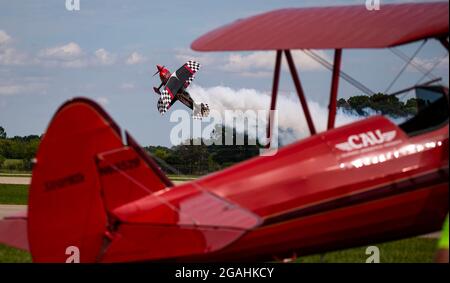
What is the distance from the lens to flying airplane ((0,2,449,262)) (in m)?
6.46

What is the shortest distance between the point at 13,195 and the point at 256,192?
19.8m

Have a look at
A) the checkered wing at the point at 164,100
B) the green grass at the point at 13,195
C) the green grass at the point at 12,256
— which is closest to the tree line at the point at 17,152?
the checkered wing at the point at 164,100

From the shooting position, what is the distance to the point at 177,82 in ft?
127

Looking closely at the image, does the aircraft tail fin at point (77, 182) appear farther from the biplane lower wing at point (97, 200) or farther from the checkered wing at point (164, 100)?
the checkered wing at point (164, 100)

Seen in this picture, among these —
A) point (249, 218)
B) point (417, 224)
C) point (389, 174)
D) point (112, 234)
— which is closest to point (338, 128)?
point (389, 174)

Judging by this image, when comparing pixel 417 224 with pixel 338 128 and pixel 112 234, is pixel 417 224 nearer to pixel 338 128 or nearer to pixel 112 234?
pixel 338 128

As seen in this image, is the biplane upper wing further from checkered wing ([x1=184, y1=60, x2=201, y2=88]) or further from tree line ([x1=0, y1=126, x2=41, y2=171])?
tree line ([x1=0, y1=126, x2=41, y2=171])

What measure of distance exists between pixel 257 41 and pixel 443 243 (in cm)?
286

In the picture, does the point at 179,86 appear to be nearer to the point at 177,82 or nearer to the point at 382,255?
the point at 177,82

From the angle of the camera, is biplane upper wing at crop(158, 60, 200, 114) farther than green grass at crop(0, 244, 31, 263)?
Yes

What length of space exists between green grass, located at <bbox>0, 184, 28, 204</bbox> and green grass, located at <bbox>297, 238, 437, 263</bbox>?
1306 centimetres

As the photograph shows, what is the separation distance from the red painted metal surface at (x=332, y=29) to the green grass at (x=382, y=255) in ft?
10.6

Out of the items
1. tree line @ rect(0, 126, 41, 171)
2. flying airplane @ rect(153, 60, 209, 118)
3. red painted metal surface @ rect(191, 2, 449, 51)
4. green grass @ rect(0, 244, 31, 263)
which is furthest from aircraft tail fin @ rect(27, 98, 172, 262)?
tree line @ rect(0, 126, 41, 171)

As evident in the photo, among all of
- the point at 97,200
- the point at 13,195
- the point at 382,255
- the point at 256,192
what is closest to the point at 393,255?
the point at 382,255
